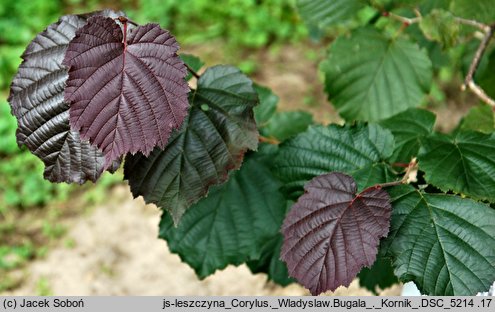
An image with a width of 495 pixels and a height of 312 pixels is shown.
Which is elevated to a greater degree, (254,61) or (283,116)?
(254,61)

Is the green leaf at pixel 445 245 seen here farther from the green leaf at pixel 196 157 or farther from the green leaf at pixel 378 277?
the green leaf at pixel 378 277

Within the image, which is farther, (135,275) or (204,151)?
(135,275)

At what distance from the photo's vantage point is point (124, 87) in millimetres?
939

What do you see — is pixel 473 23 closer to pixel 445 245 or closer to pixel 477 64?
pixel 477 64

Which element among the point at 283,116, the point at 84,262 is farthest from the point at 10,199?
the point at 283,116

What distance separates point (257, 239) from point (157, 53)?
642 millimetres

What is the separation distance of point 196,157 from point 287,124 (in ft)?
2.15

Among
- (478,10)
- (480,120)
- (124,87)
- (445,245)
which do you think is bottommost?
(445,245)

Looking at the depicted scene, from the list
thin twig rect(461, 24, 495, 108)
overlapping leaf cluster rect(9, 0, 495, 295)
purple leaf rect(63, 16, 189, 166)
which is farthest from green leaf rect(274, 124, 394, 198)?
purple leaf rect(63, 16, 189, 166)

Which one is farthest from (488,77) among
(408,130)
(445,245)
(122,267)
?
(122,267)

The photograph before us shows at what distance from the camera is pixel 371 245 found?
1018 millimetres

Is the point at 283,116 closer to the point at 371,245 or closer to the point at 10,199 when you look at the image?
the point at 371,245

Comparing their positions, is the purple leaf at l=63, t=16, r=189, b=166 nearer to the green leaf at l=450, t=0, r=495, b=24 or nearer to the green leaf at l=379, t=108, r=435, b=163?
the green leaf at l=379, t=108, r=435, b=163

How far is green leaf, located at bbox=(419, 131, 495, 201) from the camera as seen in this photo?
1069 millimetres
